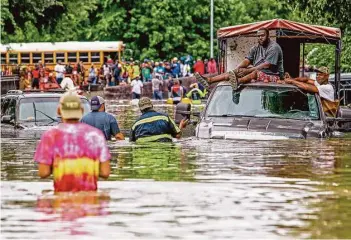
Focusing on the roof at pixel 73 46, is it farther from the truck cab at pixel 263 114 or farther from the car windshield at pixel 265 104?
the car windshield at pixel 265 104

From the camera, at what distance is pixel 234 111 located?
2216 cm

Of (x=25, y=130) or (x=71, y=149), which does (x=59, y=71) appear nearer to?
(x=25, y=130)

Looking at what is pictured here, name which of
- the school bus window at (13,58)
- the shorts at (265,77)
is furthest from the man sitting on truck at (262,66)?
the school bus window at (13,58)

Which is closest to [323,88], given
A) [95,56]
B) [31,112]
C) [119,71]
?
[31,112]

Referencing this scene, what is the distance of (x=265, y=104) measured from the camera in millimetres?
22391

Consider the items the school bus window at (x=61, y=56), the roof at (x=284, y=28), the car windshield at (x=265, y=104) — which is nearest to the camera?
the car windshield at (x=265, y=104)

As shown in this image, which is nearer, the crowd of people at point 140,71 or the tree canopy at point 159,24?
the crowd of people at point 140,71

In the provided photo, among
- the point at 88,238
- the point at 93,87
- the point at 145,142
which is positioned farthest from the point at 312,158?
the point at 93,87

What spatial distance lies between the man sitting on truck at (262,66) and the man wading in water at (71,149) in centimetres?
1021

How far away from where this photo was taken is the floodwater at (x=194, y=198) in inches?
450

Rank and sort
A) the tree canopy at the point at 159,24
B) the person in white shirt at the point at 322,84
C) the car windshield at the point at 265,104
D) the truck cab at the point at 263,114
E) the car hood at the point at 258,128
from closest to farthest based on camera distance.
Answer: the car hood at the point at 258,128, the truck cab at the point at 263,114, the car windshield at the point at 265,104, the person in white shirt at the point at 322,84, the tree canopy at the point at 159,24

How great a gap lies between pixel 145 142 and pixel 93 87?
55327 millimetres

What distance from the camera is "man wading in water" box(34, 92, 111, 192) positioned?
492 inches

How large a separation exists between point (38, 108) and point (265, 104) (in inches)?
248
